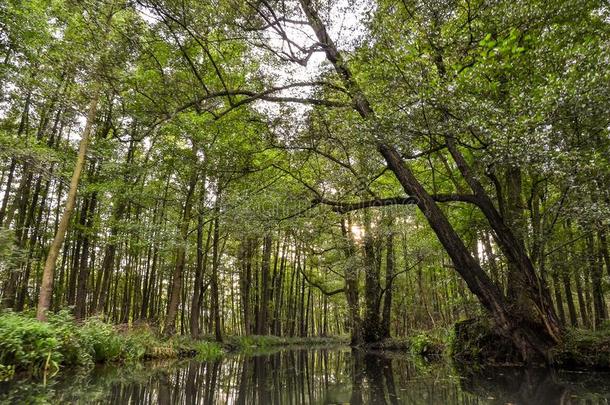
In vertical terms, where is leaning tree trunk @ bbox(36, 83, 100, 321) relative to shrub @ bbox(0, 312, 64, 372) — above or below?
above

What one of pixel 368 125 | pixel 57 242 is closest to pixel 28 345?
pixel 57 242

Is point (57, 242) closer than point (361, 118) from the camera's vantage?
No

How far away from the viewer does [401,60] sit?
247 inches

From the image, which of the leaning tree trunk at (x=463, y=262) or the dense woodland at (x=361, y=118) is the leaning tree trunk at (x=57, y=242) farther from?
the leaning tree trunk at (x=463, y=262)

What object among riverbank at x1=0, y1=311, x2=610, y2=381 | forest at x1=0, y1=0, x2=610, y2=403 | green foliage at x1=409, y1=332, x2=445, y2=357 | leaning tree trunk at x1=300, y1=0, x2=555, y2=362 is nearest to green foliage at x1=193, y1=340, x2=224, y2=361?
riverbank at x1=0, y1=311, x2=610, y2=381

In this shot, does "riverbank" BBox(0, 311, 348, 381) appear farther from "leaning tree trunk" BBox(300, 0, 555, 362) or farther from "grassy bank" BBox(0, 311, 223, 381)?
"leaning tree trunk" BBox(300, 0, 555, 362)

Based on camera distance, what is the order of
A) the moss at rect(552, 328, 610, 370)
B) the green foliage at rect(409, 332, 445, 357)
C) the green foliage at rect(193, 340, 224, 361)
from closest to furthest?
the moss at rect(552, 328, 610, 370), the green foliage at rect(409, 332, 445, 357), the green foliage at rect(193, 340, 224, 361)

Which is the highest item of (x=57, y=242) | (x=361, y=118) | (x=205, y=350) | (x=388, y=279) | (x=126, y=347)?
(x=361, y=118)

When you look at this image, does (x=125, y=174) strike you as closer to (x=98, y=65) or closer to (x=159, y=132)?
(x=159, y=132)

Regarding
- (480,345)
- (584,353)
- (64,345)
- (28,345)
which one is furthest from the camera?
(480,345)

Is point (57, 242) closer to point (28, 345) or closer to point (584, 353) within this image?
point (28, 345)

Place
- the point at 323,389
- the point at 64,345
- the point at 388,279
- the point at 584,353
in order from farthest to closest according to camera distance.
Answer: the point at 388,279 → the point at 584,353 → the point at 64,345 → the point at 323,389

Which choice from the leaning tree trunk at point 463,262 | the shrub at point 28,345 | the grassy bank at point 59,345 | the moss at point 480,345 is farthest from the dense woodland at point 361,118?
the shrub at point 28,345

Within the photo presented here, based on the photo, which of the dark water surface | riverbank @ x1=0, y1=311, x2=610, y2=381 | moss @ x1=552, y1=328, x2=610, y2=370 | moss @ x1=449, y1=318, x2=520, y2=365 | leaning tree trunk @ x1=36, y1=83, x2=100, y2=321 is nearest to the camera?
the dark water surface
